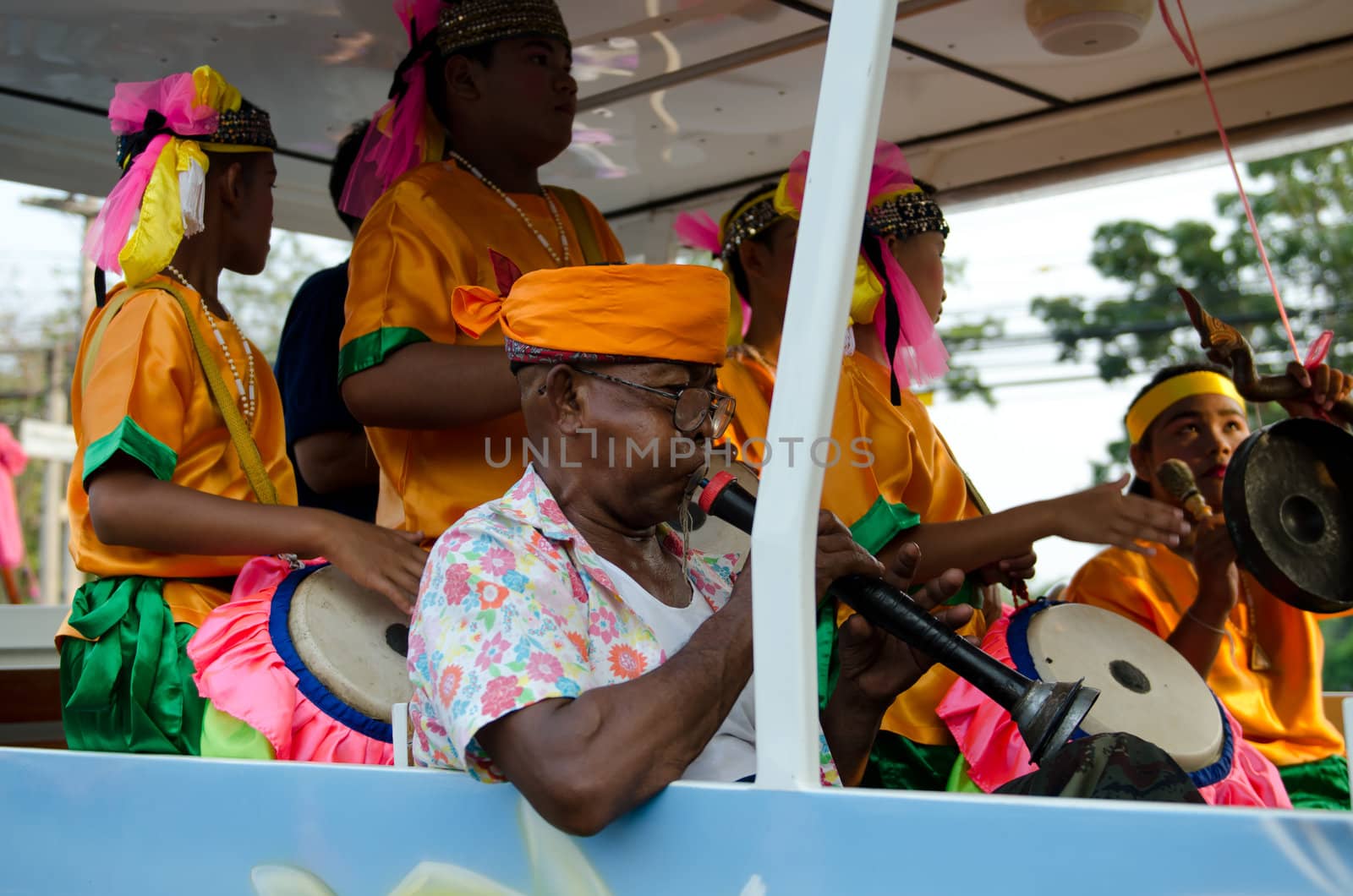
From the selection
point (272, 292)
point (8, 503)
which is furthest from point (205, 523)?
point (272, 292)

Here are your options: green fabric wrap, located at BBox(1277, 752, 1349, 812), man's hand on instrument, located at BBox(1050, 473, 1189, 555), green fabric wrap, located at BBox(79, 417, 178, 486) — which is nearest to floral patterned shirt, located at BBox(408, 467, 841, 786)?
man's hand on instrument, located at BBox(1050, 473, 1189, 555)

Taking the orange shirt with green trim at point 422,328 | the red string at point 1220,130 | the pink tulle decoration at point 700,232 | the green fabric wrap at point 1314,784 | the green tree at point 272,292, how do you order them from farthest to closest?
the green tree at point 272,292
the pink tulle decoration at point 700,232
the green fabric wrap at point 1314,784
the red string at point 1220,130
the orange shirt with green trim at point 422,328

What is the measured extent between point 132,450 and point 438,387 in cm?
54

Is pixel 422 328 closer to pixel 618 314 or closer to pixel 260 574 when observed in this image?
pixel 260 574

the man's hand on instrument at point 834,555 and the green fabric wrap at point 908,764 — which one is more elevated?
the man's hand on instrument at point 834,555

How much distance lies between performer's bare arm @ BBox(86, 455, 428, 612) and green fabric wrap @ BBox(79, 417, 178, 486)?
2 cm

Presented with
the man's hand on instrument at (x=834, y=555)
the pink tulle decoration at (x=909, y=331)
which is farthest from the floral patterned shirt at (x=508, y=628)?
the pink tulle decoration at (x=909, y=331)

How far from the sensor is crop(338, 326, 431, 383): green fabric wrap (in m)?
2.59

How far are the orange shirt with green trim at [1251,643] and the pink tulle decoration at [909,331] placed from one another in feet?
2.95

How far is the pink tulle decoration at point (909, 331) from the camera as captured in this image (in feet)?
10.5

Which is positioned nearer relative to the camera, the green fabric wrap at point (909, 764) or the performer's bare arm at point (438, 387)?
the performer's bare arm at point (438, 387)

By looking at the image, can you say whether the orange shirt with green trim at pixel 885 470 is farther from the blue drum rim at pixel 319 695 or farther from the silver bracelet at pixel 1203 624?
the blue drum rim at pixel 319 695

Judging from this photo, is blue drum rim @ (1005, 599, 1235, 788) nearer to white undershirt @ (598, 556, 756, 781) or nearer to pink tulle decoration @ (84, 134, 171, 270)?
white undershirt @ (598, 556, 756, 781)

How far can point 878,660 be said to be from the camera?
2145 mm
